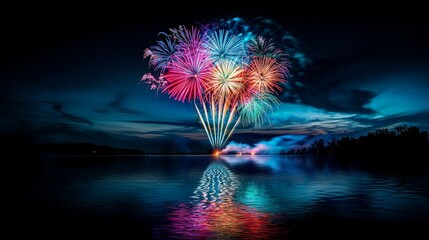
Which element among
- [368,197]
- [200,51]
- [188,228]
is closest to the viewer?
[188,228]

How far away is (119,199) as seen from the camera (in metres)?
39.5

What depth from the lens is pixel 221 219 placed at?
27.6 m

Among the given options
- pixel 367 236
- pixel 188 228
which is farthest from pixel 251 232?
pixel 367 236

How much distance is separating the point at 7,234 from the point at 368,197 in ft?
101

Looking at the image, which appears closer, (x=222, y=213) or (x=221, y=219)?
(x=221, y=219)

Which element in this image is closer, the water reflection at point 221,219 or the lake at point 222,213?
the water reflection at point 221,219

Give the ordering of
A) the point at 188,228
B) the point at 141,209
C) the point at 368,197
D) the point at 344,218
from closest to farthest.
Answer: the point at 188,228 < the point at 344,218 < the point at 141,209 < the point at 368,197

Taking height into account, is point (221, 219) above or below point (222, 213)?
below

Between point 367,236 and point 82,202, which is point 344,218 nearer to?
point 367,236

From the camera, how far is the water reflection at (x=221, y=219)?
910 inches

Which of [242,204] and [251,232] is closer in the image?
[251,232]

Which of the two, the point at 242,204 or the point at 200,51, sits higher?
the point at 200,51

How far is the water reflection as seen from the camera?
2312cm

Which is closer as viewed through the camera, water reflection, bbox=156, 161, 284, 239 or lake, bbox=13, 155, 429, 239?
water reflection, bbox=156, 161, 284, 239
